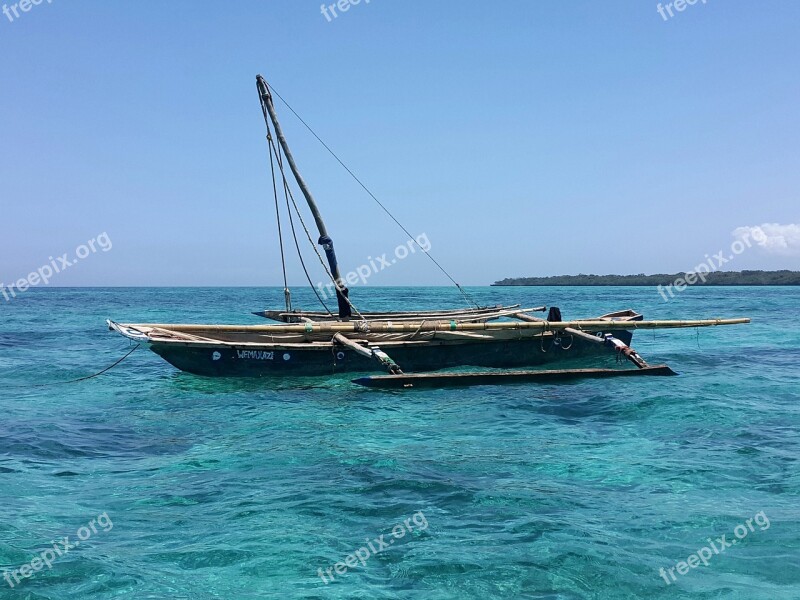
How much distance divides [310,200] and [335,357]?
583 cm

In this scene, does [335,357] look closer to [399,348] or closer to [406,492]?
[399,348]

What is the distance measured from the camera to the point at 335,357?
49.1 feet

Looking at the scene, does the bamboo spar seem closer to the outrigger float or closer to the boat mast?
the outrigger float

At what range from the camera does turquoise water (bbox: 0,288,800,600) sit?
5.41 metres

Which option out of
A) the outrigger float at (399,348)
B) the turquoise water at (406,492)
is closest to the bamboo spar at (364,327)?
the outrigger float at (399,348)

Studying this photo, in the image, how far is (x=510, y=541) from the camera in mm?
5980

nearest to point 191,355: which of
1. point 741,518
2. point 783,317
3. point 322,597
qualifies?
point 322,597

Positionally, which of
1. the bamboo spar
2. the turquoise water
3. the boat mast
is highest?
the boat mast

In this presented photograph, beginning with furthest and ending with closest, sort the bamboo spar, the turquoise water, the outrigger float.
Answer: the bamboo spar
the outrigger float
the turquoise water

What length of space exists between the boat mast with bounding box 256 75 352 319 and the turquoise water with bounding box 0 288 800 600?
5269 mm

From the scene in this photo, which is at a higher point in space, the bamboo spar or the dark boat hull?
the bamboo spar

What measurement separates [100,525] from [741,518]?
6.56 m

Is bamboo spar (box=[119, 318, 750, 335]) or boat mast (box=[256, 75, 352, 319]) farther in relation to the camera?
boat mast (box=[256, 75, 352, 319])

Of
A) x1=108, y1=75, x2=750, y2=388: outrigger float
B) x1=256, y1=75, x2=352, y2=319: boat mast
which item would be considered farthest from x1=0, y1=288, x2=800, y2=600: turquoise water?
x1=256, y1=75, x2=352, y2=319: boat mast
